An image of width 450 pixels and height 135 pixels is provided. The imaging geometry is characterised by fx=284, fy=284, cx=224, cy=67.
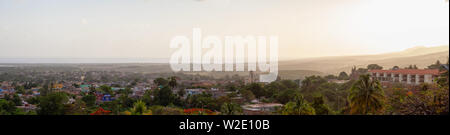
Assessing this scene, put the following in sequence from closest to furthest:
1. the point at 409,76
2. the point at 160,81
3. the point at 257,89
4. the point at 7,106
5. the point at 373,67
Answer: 1. the point at 7,106
2. the point at 257,89
3. the point at 409,76
4. the point at 160,81
5. the point at 373,67

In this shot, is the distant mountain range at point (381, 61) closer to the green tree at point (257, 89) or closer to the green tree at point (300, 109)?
the green tree at point (257, 89)

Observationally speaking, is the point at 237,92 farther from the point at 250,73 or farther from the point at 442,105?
the point at 442,105

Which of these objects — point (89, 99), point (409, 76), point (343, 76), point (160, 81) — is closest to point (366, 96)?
point (409, 76)

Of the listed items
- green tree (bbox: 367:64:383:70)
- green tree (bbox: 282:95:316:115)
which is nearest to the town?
green tree (bbox: 282:95:316:115)

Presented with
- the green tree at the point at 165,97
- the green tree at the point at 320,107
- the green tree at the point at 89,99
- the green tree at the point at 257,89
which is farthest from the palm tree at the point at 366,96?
the green tree at the point at 89,99

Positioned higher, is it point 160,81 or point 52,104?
point 160,81

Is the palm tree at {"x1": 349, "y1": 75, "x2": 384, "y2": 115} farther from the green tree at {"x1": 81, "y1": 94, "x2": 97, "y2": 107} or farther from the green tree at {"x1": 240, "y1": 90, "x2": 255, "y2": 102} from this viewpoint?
the green tree at {"x1": 81, "y1": 94, "x2": 97, "y2": 107}

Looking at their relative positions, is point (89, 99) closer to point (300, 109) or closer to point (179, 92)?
point (179, 92)

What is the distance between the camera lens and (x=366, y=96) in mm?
8445

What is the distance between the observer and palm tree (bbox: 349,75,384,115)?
8320mm

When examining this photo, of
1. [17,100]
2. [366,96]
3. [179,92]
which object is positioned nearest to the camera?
[366,96]

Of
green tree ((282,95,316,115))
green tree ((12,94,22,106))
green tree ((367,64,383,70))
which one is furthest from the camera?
green tree ((367,64,383,70))
